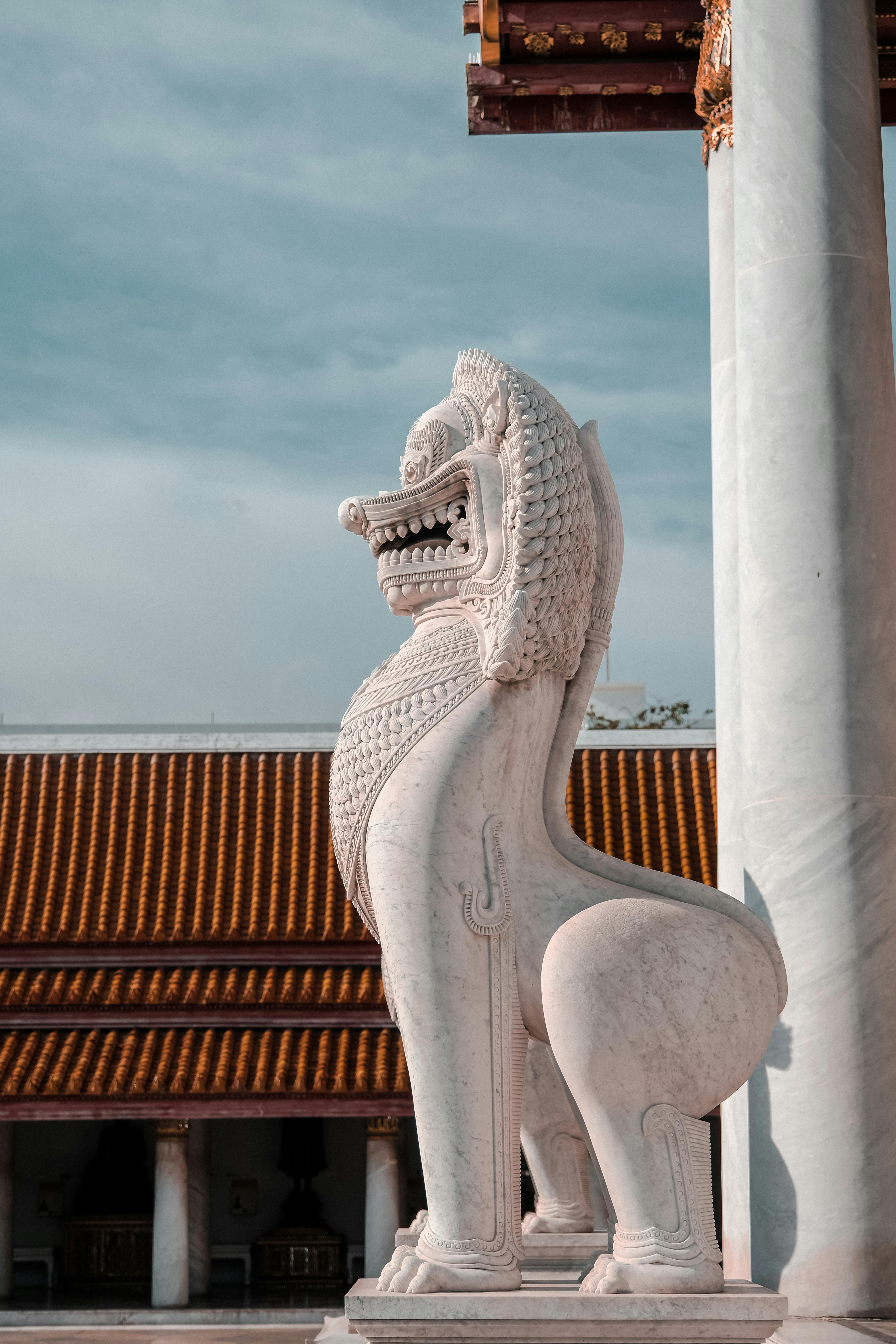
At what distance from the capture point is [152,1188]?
16656 millimetres

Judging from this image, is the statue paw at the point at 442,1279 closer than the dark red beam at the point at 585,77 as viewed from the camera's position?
Yes

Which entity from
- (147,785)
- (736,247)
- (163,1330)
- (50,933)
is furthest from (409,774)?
(147,785)

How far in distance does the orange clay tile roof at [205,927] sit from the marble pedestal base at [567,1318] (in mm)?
9819

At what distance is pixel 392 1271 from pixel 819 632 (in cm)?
401

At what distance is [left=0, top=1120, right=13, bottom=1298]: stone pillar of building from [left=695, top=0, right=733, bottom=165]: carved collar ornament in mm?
11098

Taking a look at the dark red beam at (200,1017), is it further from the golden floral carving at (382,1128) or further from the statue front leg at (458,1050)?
the statue front leg at (458,1050)

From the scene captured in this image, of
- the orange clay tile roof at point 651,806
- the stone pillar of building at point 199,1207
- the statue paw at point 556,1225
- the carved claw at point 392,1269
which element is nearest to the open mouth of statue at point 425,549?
the carved claw at point 392,1269

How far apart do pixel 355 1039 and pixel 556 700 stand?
34.8 feet

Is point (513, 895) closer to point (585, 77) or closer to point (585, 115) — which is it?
point (585, 77)

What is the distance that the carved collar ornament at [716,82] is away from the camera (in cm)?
903

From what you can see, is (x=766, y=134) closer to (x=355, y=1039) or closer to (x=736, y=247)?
(x=736, y=247)

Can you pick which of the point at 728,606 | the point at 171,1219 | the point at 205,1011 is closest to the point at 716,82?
the point at 728,606

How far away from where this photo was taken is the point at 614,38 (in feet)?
33.9

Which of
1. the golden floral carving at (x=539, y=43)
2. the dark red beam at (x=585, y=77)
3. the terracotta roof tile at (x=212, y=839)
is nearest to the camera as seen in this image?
the golden floral carving at (x=539, y=43)
